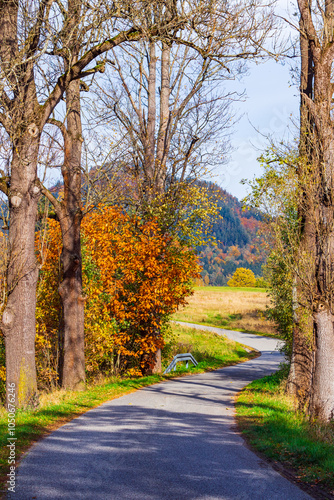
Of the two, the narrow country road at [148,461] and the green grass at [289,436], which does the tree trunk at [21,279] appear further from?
the green grass at [289,436]

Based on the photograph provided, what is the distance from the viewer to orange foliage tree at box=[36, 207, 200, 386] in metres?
16.1

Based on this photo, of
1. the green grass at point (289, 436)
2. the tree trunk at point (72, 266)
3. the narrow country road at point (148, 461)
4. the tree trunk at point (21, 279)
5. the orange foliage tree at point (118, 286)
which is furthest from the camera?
the orange foliage tree at point (118, 286)

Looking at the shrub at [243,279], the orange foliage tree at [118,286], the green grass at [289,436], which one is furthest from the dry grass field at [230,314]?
the shrub at [243,279]

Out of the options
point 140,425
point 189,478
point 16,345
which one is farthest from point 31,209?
point 189,478

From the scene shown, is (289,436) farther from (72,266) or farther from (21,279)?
(72,266)

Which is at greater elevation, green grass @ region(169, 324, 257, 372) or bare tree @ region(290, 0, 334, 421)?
bare tree @ region(290, 0, 334, 421)

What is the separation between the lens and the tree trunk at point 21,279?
9969 mm

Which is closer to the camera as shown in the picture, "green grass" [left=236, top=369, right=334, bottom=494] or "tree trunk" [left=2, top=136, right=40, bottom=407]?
"green grass" [left=236, top=369, right=334, bottom=494]

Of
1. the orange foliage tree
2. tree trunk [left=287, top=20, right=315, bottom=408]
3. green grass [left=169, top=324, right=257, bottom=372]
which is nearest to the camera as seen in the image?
tree trunk [left=287, top=20, right=315, bottom=408]

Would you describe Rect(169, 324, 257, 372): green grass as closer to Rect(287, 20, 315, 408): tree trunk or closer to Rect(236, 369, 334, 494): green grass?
Rect(287, 20, 315, 408): tree trunk

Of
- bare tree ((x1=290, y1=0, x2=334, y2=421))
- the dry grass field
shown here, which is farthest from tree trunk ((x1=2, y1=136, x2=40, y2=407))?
the dry grass field

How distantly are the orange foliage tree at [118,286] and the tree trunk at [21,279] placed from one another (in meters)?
5.12

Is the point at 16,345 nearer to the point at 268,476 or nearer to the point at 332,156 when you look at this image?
the point at 268,476

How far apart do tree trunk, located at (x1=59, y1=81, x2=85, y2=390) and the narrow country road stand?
2.92 meters
